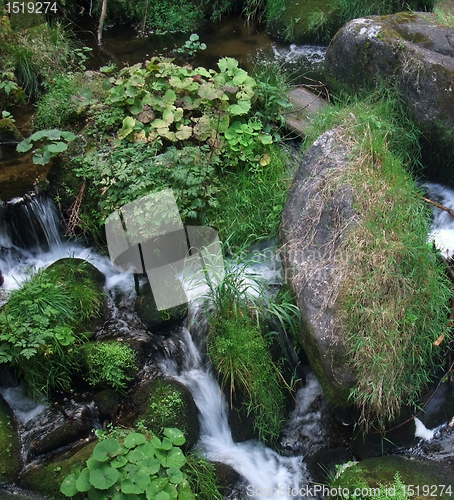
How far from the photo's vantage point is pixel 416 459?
139 inches

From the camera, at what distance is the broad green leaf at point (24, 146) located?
4902 millimetres

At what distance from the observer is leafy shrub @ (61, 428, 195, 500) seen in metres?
2.98

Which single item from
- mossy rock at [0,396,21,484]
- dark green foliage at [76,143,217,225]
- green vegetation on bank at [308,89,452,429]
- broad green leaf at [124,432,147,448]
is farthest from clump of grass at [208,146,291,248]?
mossy rock at [0,396,21,484]

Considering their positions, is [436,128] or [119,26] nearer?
[436,128]

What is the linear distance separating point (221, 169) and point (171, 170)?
58 cm

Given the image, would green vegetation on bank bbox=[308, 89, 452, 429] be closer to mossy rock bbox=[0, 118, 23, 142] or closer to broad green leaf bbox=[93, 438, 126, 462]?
broad green leaf bbox=[93, 438, 126, 462]

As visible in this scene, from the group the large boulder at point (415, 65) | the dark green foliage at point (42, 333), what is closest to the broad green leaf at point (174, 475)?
the dark green foliage at point (42, 333)

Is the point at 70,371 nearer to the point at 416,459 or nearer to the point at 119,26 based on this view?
the point at 416,459

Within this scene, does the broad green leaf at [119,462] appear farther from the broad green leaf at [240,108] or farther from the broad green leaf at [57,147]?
the broad green leaf at [240,108]

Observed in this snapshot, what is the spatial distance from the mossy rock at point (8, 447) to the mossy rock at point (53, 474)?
0.09 m

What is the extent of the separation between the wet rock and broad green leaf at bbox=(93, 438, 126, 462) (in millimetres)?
1298

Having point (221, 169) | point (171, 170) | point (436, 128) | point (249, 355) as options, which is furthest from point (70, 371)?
point (436, 128)

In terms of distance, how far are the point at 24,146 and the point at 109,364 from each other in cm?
243

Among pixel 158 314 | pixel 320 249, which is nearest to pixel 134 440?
pixel 158 314
